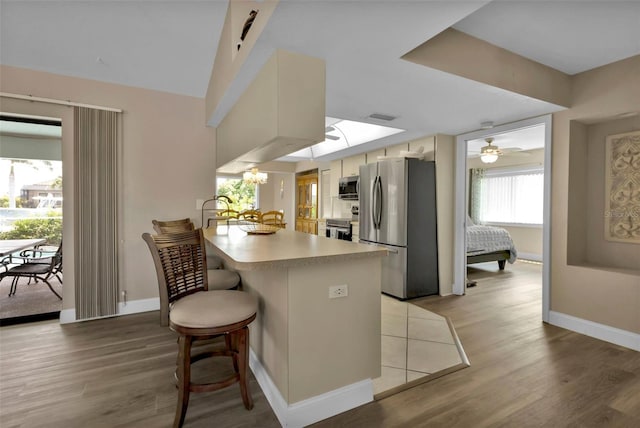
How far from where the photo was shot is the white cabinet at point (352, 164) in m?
5.76

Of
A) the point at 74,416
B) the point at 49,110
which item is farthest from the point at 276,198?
the point at 74,416

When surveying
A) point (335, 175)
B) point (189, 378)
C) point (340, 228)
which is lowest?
point (189, 378)

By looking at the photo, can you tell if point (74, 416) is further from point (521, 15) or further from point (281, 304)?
point (521, 15)

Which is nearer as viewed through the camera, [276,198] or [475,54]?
[475,54]

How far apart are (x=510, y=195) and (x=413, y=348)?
6384 mm

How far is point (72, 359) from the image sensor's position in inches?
95.0

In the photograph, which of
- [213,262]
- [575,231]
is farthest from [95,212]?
[575,231]

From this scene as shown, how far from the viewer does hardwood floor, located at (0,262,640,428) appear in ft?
5.80

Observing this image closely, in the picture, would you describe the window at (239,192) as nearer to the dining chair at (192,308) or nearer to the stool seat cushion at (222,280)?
the stool seat cushion at (222,280)

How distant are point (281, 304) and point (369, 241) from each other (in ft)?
9.94

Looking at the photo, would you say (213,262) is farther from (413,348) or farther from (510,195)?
(510,195)

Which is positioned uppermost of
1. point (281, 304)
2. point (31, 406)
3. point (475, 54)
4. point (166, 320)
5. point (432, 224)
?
point (475, 54)

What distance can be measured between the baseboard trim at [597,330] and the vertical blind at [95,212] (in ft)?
15.7

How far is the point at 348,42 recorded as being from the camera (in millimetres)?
1881
